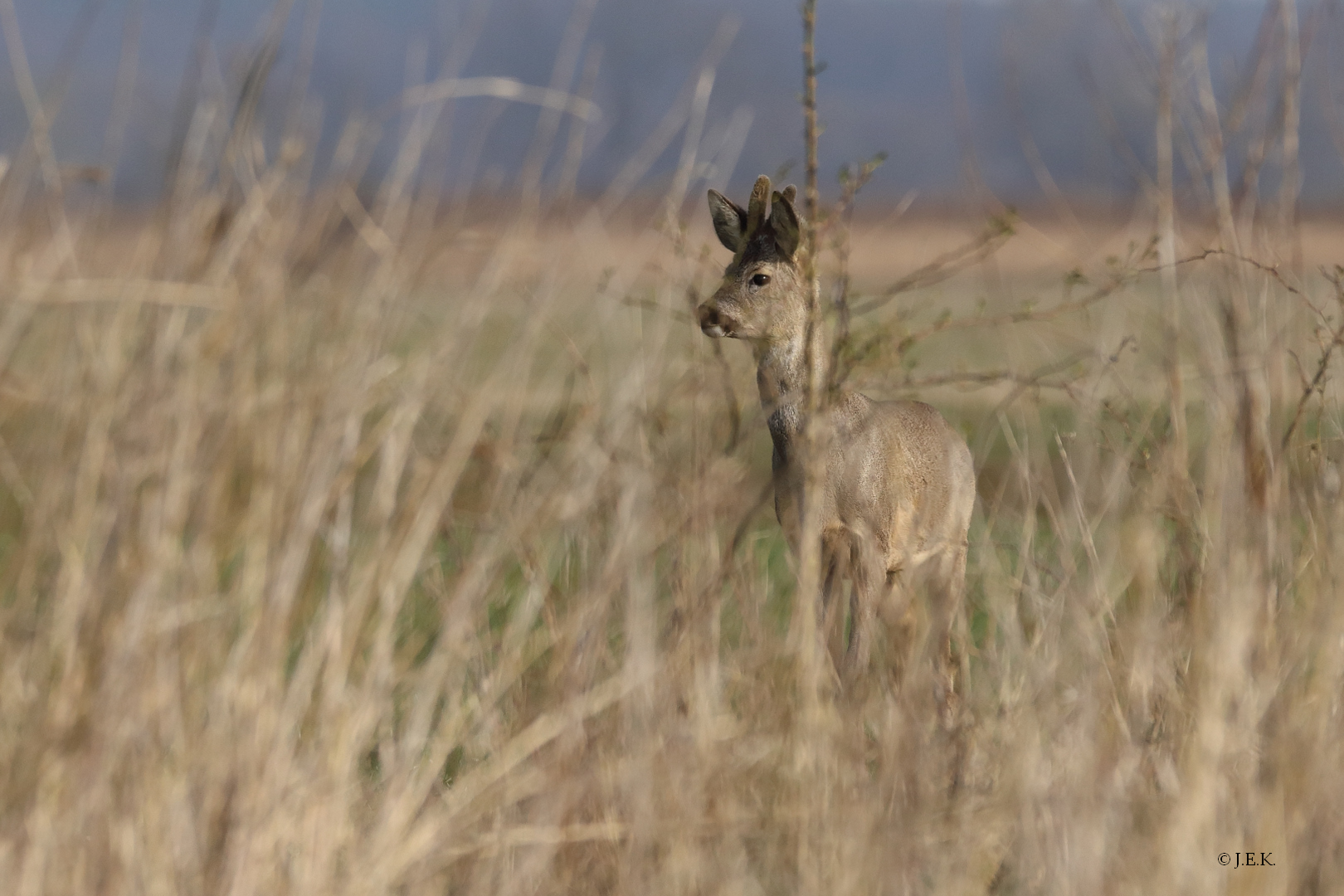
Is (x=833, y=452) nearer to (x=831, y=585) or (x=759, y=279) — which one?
(x=831, y=585)

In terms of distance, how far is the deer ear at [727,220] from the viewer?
5.81 meters

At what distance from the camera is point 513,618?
3.69 meters

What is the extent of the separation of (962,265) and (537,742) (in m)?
1.61

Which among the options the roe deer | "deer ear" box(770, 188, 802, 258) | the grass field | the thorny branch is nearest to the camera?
the grass field

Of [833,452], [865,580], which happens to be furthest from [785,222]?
[865,580]

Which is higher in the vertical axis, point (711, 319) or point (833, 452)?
Result: point (711, 319)

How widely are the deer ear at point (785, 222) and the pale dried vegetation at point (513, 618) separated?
1.32 m

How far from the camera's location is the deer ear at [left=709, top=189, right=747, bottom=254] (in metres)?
5.81

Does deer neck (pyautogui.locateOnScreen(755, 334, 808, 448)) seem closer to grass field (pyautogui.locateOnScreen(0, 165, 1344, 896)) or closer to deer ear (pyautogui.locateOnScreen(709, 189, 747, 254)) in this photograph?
deer ear (pyautogui.locateOnScreen(709, 189, 747, 254))

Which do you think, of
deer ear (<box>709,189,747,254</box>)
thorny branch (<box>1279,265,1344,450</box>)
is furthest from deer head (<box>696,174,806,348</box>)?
Result: thorny branch (<box>1279,265,1344,450</box>)

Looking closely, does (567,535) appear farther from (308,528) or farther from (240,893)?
(240,893)

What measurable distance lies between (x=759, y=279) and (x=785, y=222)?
315mm

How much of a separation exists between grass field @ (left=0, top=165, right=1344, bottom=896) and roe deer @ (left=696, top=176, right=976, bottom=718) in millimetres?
1394

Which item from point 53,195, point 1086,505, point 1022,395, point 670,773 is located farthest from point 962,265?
point 53,195
